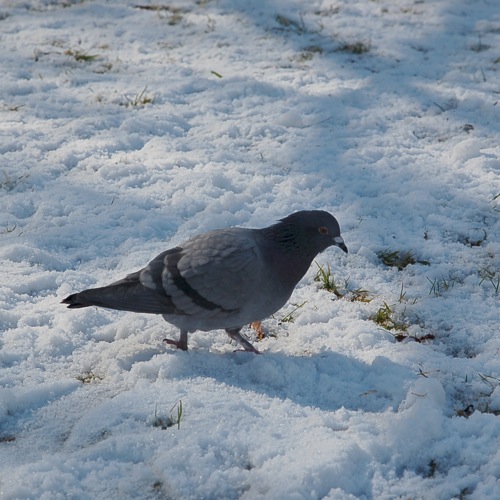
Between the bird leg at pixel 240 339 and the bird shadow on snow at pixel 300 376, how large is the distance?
0.06m

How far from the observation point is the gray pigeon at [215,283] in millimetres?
3451

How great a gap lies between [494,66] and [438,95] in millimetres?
878

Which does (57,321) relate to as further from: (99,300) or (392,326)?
(392,326)

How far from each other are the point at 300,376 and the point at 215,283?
58 cm

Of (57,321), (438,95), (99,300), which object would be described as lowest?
(57,321)

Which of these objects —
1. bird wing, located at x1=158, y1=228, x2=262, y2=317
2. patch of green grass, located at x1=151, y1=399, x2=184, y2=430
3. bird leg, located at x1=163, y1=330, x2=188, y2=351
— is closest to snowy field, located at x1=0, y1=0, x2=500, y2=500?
patch of green grass, located at x1=151, y1=399, x2=184, y2=430

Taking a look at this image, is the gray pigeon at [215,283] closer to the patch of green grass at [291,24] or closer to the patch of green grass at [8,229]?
the patch of green grass at [8,229]

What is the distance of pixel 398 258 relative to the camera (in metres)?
4.38

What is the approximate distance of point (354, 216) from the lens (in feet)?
15.7

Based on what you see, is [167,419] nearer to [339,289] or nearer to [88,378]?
[88,378]

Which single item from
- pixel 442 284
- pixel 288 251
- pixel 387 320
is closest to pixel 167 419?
pixel 288 251

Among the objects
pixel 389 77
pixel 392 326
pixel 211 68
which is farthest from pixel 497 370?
pixel 211 68

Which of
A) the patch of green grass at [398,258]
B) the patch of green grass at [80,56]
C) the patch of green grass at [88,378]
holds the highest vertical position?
the patch of green grass at [80,56]

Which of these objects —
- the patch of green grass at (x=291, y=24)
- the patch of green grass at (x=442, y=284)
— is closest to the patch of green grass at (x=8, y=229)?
the patch of green grass at (x=442, y=284)
